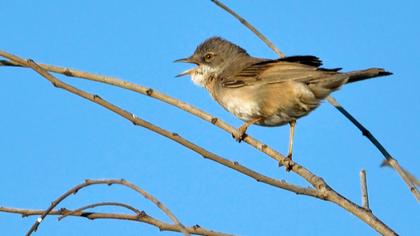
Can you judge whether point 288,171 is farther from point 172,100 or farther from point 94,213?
point 94,213

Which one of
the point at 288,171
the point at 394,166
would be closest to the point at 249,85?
the point at 288,171

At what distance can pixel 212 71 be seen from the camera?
7.96 metres

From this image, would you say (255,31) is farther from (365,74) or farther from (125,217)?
(125,217)

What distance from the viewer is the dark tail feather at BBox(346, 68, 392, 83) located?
5105 millimetres

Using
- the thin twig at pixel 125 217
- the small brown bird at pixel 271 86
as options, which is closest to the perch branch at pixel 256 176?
the thin twig at pixel 125 217

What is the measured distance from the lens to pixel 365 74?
530cm

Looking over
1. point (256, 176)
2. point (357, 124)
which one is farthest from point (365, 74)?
point (256, 176)

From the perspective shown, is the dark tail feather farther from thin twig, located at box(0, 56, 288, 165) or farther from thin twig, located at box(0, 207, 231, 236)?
thin twig, located at box(0, 207, 231, 236)

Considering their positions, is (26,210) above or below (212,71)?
below

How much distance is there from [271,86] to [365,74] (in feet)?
5.22

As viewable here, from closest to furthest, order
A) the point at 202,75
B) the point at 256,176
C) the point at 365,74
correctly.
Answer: the point at 256,176 < the point at 365,74 < the point at 202,75

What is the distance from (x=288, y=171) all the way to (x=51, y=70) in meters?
2.55

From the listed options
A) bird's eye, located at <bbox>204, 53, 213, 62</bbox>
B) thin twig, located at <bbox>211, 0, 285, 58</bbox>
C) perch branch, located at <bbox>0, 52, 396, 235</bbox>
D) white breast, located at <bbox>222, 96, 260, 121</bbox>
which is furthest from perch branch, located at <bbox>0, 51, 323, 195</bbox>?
bird's eye, located at <bbox>204, 53, 213, 62</bbox>

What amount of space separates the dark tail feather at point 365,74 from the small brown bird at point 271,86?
0.04ft
